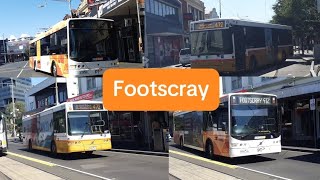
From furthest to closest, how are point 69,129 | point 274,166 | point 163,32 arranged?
1. point 69,129
2. point 274,166
3. point 163,32

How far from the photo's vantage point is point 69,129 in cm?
230

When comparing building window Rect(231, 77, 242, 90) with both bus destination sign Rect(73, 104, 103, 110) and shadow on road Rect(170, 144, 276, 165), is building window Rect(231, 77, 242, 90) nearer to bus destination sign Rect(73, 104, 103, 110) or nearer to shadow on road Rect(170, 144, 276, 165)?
shadow on road Rect(170, 144, 276, 165)

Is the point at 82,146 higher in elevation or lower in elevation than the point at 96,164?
higher

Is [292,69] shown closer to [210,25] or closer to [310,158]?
[310,158]

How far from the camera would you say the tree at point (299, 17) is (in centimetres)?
211

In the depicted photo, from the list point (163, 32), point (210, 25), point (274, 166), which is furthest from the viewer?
point (274, 166)

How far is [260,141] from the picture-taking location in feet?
6.88

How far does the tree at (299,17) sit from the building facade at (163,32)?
0.57 meters

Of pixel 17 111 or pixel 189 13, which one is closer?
pixel 189 13

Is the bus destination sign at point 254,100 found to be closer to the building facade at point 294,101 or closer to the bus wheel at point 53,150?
the building facade at point 294,101

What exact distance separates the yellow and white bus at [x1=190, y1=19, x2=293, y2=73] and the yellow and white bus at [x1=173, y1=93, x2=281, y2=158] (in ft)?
0.61

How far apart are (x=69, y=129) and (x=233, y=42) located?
1.09 metres

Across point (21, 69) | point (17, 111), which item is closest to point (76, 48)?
point (21, 69)

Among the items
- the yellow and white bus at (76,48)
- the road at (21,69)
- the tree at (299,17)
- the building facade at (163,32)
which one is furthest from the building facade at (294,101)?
the yellow and white bus at (76,48)
